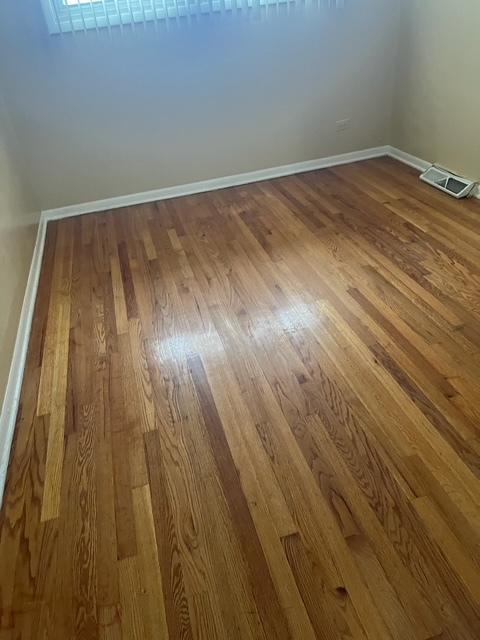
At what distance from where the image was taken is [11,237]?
2271 millimetres

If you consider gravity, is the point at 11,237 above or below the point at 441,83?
below

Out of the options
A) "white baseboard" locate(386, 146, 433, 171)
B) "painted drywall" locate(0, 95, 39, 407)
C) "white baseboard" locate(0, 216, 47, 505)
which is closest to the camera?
"white baseboard" locate(0, 216, 47, 505)

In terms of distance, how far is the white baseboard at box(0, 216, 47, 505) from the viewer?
1528 millimetres

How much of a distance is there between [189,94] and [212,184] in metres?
0.65

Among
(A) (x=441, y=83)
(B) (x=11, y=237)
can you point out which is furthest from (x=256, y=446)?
(A) (x=441, y=83)

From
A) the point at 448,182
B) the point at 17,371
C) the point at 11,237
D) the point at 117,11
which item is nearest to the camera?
the point at 17,371

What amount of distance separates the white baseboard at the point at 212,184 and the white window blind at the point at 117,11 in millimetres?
1084

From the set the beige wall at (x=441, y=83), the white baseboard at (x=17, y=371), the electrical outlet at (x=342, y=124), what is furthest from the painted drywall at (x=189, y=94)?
the white baseboard at (x=17, y=371)

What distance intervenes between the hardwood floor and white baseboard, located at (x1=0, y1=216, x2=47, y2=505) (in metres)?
0.04

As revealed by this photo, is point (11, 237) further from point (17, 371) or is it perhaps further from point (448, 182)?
point (448, 182)

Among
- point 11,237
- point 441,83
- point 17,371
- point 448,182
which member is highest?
point 441,83

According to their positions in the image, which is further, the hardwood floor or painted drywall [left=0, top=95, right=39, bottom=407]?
painted drywall [left=0, top=95, right=39, bottom=407]

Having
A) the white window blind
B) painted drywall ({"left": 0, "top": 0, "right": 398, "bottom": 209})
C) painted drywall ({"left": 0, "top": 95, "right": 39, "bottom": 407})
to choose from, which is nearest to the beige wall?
painted drywall ({"left": 0, "top": 0, "right": 398, "bottom": 209})

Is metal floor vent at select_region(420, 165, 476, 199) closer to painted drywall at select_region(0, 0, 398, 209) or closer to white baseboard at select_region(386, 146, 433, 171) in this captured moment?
white baseboard at select_region(386, 146, 433, 171)
